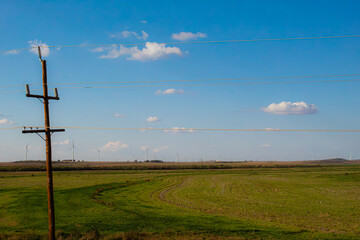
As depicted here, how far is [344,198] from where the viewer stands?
54.6m

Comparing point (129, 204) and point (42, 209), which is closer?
point (42, 209)

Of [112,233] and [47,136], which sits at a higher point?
[47,136]

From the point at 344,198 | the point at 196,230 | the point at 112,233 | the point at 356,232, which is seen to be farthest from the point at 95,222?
the point at 344,198

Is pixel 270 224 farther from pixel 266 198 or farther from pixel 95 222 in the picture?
pixel 266 198

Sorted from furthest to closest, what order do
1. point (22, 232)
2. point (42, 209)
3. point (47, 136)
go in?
1. point (42, 209)
2. point (22, 232)
3. point (47, 136)

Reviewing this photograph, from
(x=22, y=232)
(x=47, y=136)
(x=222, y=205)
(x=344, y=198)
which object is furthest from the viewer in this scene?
(x=344, y=198)

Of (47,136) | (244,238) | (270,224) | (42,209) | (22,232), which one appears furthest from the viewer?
(42,209)

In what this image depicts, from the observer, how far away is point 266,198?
180ft

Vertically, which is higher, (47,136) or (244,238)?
(47,136)

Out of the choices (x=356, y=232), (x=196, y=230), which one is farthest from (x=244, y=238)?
(x=356, y=232)

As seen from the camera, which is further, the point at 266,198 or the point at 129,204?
the point at 266,198

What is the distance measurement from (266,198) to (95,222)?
3181 centimetres

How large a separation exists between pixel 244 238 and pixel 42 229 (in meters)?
19.8

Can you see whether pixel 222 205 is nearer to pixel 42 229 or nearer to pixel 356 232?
pixel 356 232
